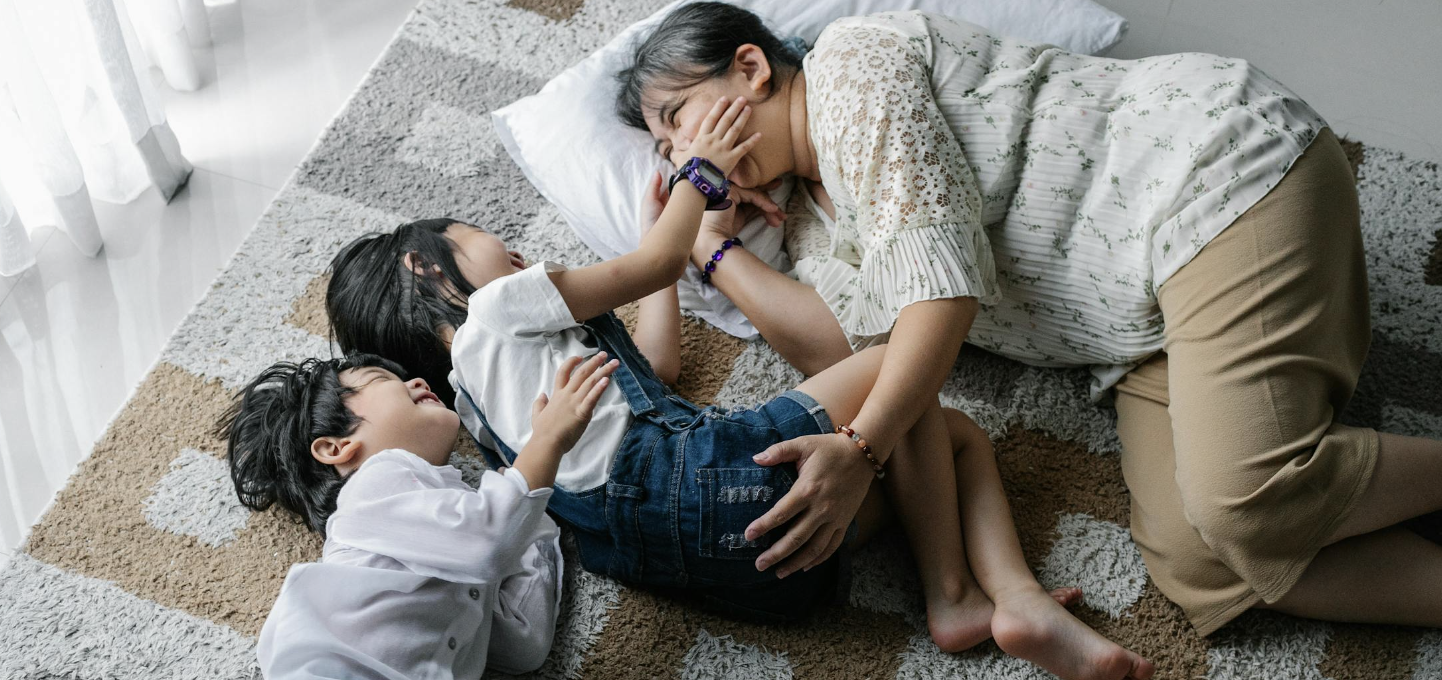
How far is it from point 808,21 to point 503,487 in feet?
2.64

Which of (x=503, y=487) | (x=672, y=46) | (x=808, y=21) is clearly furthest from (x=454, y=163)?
(x=503, y=487)

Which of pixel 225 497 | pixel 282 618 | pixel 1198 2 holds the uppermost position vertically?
pixel 1198 2

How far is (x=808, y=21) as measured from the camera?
4.75 feet

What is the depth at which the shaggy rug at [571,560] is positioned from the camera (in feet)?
3.51

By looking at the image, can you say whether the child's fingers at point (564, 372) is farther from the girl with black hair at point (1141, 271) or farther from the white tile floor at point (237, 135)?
the white tile floor at point (237, 135)

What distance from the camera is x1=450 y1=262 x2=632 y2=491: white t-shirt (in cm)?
102

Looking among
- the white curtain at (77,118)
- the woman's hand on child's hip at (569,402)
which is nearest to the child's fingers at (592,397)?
the woman's hand on child's hip at (569,402)

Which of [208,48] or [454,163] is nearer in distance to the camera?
[454,163]

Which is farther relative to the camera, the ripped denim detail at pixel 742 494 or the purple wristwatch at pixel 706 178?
the purple wristwatch at pixel 706 178

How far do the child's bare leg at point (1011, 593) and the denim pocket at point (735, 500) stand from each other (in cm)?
24

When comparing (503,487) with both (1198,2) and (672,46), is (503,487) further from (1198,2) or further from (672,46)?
(1198,2)

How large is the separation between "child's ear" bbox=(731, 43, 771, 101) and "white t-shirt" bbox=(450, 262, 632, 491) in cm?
A: 33

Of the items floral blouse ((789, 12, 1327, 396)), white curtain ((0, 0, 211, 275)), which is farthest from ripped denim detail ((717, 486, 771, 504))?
white curtain ((0, 0, 211, 275))

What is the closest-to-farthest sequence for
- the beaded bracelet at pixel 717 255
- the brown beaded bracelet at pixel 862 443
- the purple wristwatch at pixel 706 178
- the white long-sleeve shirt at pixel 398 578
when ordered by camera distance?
1. the white long-sleeve shirt at pixel 398 578
2. the brown beaded bracelet at pixel 862 443
3. the purple wristwatch at pixel 706 178
4. the beaded bracelet at pixel 717 255
